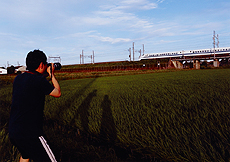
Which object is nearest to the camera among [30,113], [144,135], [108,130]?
[30,113]

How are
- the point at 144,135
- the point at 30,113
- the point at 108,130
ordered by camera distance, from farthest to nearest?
1. the point at 108,130
2. the point at 144,135
3. the point at 30,113

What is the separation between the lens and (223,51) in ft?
215

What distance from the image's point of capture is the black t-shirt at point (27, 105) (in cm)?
206

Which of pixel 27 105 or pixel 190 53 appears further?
pixel 190 53

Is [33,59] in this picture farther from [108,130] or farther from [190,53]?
[190,53]

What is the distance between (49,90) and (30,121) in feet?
1.35

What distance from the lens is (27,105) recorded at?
2088mm

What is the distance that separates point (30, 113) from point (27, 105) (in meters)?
0.10

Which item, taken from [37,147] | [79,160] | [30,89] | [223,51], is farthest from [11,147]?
[223,51]

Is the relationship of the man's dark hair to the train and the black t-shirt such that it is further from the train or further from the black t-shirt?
the train

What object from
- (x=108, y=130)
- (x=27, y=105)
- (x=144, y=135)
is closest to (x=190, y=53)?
(x=108, y=130)

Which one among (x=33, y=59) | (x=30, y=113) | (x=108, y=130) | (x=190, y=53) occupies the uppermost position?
(x=190, y=53)

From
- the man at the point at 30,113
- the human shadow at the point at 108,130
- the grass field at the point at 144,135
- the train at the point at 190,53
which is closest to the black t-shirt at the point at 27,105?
the man at the point at 30,113

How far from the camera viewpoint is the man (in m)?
2.06
